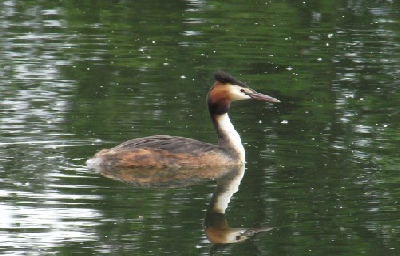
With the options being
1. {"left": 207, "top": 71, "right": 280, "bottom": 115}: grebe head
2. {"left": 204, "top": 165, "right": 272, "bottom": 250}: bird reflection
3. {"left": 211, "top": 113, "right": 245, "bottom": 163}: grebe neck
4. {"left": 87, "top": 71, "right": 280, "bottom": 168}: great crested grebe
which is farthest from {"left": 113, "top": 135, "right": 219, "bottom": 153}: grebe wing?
{"left": 207, "top": 71, "right": 280, "bottom": 115}: grebe head

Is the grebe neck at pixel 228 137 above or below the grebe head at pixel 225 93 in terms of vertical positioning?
below

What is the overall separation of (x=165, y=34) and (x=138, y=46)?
1103 mm

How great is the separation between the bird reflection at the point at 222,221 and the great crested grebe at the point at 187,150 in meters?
0.47

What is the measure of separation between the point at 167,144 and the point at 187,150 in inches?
8.6

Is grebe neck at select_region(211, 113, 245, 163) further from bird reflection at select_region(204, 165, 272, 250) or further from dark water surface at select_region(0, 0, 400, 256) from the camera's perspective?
bird reflection at select_region(204, 165, 272, 250)

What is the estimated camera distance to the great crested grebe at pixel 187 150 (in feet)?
43.1

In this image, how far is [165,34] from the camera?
22062 millimetres

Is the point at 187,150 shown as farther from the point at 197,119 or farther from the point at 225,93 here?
the point at 197,119

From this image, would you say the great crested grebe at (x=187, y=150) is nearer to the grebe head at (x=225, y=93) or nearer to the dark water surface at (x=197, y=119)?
the grebe head at (x=225, y=93)

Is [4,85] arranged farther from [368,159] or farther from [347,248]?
[347,248]

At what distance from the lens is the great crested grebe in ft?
43.1

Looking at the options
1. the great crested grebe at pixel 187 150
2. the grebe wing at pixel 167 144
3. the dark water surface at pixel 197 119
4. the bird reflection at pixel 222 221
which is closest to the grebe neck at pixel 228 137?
the great crested grebe at pixel 187 150

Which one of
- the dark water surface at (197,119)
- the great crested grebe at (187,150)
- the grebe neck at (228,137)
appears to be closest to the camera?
the dark water surface at (197,119)

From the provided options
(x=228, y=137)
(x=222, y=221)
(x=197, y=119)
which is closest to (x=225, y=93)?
(x=228, y=137)
